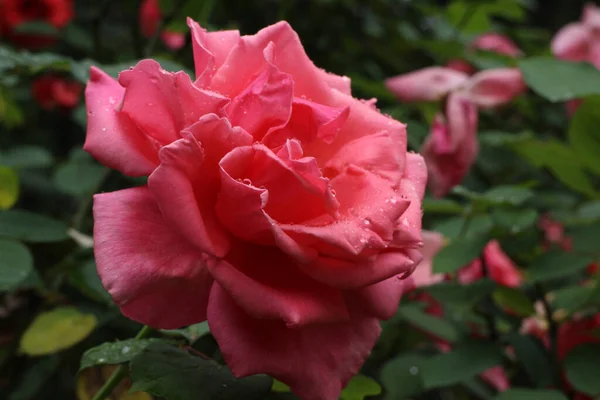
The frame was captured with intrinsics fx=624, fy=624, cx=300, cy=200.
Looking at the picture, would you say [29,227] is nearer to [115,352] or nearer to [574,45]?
[115,352]

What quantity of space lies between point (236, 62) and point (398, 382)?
44 centimetres

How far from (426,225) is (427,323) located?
1.20ft

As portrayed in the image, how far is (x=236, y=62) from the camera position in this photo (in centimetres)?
42

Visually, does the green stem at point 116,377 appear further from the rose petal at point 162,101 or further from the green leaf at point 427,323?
the green leaf at point 427,323

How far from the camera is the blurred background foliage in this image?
623 millimetres

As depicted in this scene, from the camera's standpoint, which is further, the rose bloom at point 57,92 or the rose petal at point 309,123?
the rose bloom at point 57,92

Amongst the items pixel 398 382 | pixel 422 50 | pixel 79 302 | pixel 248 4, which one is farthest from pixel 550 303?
pixel 248 4

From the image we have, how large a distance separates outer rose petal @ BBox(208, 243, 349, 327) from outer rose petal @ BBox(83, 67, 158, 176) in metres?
0.08

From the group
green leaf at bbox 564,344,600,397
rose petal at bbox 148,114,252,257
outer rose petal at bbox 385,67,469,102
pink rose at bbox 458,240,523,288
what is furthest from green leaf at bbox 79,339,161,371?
outer rose petal at bbox 385,67,469,102

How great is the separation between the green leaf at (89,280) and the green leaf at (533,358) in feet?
1.58

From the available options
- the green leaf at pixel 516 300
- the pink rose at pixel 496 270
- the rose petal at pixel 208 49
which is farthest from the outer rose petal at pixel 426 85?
the rose petal at pixel 208 49

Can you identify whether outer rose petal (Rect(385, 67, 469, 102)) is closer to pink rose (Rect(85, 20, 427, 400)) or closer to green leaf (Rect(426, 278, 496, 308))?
green leaf (Rect(426, 278, 496, 308))

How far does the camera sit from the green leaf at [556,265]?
729 mm

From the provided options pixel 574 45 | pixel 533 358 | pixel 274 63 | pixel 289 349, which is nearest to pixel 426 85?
pixel 574 45
